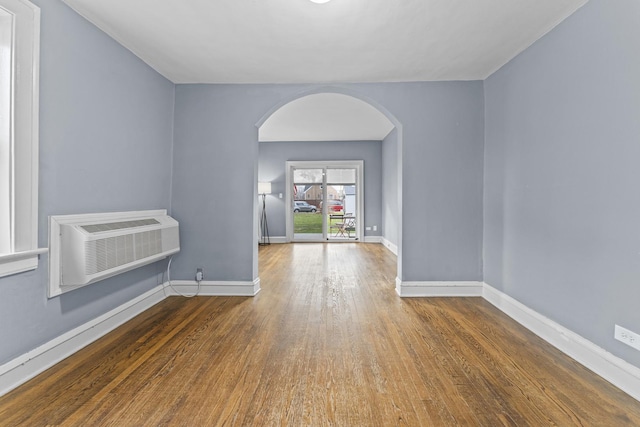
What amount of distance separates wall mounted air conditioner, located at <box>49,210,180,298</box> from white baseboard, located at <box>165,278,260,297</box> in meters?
0.82

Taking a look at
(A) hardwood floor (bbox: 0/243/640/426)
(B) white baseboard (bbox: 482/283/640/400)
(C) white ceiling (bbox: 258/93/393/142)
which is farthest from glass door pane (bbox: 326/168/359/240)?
(B) white baseboard (bbox: 482/283/640/400)

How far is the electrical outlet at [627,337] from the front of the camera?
1.87 metres

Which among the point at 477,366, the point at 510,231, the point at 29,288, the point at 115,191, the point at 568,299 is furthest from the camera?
the point at 510,231

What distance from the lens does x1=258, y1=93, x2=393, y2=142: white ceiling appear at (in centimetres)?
516

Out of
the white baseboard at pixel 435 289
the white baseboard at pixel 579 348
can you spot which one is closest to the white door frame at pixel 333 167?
the white baseboard at pixel 435 289

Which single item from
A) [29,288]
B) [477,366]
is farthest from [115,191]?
[477,366]

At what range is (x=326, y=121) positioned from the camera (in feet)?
20.8

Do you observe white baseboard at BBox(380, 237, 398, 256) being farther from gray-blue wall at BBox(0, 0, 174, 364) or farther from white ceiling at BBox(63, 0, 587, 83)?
gray-blue wall at BBox(0, 0, 174, 364)

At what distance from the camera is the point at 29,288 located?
2.02m

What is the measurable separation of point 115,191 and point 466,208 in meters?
3.64

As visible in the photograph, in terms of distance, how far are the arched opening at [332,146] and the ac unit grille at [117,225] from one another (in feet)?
9.88

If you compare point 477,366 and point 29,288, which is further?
point 477,366

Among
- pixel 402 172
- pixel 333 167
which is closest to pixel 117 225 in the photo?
pixel 402 172

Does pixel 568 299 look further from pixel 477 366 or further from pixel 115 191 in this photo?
pixel 115 191
